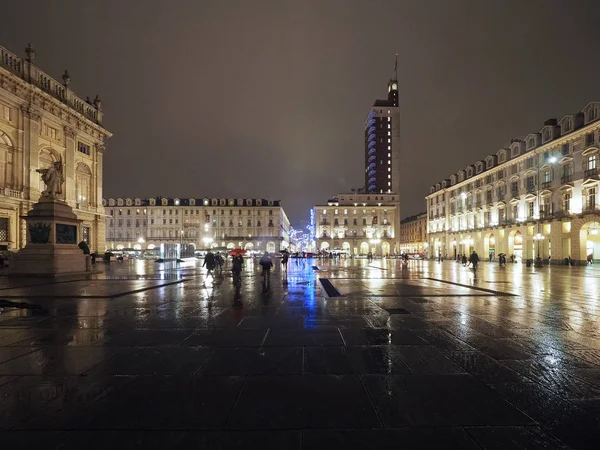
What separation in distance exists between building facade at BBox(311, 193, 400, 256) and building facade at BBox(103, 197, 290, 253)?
648 inches

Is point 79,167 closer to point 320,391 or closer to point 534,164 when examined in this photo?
point 320,391

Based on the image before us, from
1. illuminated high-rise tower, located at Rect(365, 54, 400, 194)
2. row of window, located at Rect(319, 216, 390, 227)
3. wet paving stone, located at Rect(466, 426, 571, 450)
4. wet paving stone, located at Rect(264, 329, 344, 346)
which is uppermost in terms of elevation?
illuminated high-rise tower, located at Rect(365, 54, 400, 194)

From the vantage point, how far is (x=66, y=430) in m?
3.30

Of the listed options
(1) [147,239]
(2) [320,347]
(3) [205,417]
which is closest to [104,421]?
(3) [205,417]

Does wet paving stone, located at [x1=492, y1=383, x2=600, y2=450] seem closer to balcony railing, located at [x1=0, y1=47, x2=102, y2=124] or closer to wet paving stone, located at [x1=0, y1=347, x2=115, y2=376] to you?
wet paving stone, located at [x1=0, y1=347, x2=115, y2=376]

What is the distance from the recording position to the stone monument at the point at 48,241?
21.4 m

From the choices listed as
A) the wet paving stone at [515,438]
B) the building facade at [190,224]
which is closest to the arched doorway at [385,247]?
the building facade at [190,224]

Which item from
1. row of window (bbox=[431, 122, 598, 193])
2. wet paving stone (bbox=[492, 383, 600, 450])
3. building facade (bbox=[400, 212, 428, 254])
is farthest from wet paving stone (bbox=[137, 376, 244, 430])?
building facade (bbox=[400, 212, 428, 254])

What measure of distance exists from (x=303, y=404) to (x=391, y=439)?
1.06 meters

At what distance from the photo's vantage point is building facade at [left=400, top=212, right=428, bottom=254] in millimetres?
125000

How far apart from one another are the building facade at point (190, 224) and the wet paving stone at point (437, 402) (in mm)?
114258

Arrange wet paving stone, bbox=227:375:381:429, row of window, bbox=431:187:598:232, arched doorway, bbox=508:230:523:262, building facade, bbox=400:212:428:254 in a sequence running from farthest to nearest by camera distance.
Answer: building facade, bbox=400:212:428:254 → arched doorway, bbox=508:230:523:262 → row of window, bbox=431:187:598:232 → wet paving stone, bbox=227:375:381:429

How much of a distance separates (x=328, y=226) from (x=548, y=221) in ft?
246

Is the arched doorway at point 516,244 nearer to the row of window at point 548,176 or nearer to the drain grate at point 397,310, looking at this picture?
the row of window at point 548,176
